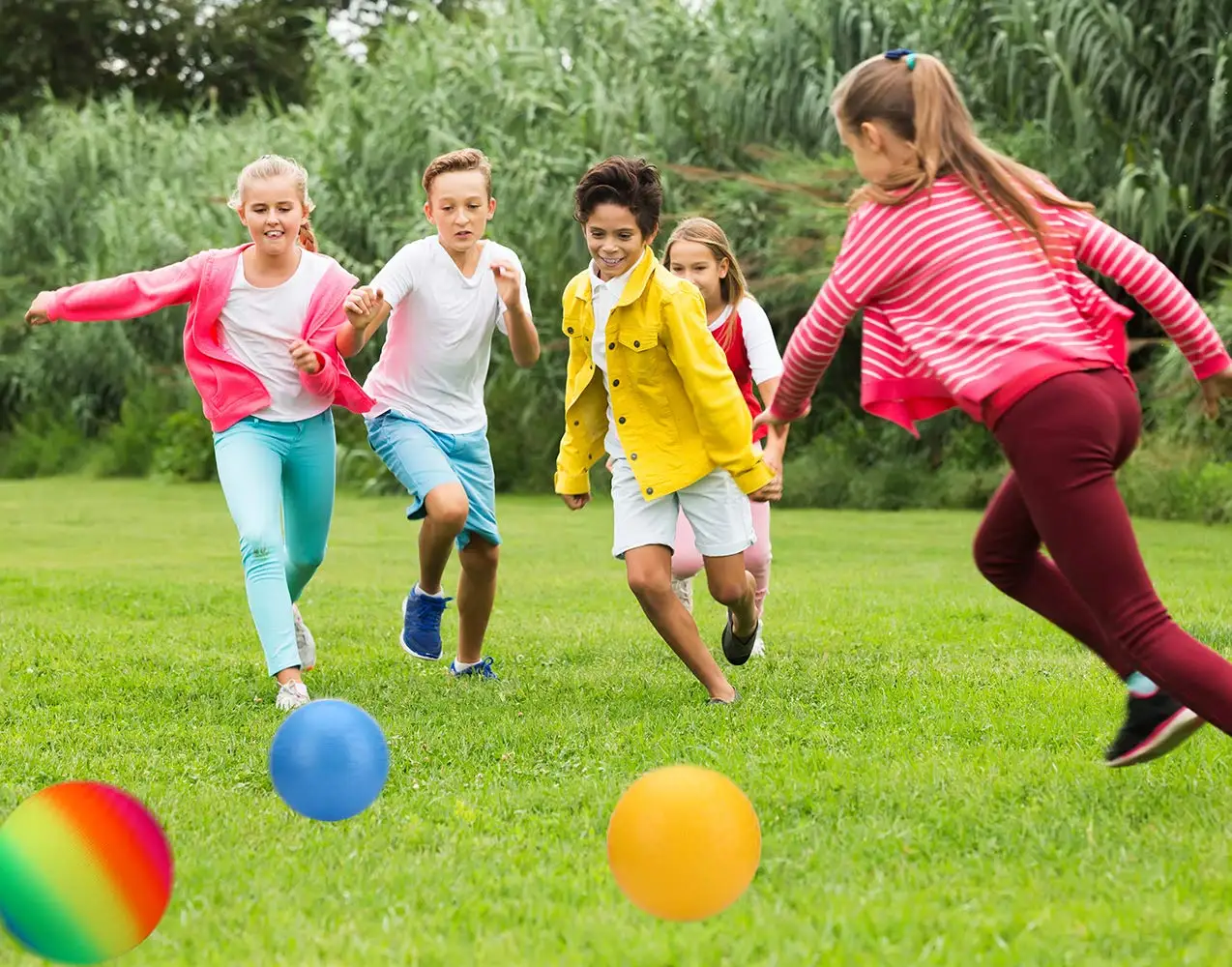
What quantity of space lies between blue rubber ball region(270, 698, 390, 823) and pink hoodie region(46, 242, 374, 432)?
205 centimetres

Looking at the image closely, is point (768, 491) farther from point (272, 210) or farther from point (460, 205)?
point (272, 210)

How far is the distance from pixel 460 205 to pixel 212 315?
0.97 meters

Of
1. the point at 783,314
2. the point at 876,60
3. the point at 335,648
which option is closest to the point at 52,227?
the point at 783,314

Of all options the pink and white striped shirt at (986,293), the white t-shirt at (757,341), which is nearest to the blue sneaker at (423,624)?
the white t-shirt at (757,341)

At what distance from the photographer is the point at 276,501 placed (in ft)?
18.3

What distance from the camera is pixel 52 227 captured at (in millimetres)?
23688

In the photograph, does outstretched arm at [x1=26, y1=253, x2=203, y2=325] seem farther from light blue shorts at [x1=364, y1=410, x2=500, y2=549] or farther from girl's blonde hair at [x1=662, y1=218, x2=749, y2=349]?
girl's blonde hair at [x1=662, y1=218, x2=749, y2=349]

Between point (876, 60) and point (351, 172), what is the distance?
1561 centimetres

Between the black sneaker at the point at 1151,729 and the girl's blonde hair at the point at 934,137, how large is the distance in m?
1.12

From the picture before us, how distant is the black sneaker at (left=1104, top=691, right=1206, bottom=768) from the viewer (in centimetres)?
380

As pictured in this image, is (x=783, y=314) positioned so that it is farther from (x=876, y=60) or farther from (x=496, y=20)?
(x=876, y=60)

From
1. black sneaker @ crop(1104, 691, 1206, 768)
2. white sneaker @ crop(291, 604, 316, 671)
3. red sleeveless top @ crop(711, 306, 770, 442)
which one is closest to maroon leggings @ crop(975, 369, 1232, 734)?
black sneaker @ crop(1104, 691, 1206, 768)

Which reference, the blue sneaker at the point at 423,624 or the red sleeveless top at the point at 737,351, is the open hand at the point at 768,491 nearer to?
the red sleeveless top at the point at 737,351

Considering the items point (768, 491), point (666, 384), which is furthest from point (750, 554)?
point (666, 384)
